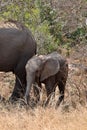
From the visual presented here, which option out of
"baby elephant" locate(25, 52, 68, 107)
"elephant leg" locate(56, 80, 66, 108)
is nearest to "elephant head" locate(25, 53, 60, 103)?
"baby elephant" locate(25, 52, 68, 107)

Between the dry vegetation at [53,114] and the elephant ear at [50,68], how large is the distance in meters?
0.55

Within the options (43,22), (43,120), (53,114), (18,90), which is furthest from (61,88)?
(43,22)

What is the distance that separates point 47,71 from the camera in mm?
7938

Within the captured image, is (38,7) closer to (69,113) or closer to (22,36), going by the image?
(22,36)

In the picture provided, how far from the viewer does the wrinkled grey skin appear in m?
8.28

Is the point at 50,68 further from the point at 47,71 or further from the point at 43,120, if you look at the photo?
the point at 43,120

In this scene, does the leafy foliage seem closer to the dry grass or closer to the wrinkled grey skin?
the wrinkled grey skin

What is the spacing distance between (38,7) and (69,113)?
553cm

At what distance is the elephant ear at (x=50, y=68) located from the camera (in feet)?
26.0

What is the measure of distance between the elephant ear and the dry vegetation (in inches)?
21.8

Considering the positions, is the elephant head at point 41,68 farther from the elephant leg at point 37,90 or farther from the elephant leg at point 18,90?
the elephant leg at point 18,90

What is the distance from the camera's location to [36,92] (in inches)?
321

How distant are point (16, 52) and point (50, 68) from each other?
813 millimetres

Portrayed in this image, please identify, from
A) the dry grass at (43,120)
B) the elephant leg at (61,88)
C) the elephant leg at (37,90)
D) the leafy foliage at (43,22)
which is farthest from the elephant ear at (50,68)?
the leafy foliage at (43,22)
